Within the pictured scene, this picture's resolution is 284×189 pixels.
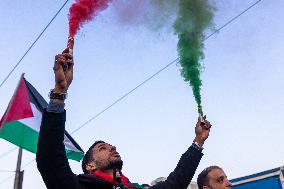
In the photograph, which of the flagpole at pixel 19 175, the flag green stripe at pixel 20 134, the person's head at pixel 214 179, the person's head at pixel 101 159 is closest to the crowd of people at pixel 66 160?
the person's head at pixel 101 159

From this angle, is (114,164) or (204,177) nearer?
(114,164)

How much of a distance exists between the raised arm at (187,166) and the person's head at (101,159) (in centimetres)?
41

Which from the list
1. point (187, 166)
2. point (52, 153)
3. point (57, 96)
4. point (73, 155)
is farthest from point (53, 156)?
point (73, 155)

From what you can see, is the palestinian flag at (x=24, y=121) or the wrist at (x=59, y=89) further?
the palestinian flag at (x=24, y=121)

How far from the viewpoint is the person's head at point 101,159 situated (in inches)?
124

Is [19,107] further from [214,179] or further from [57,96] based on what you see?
[57,96]

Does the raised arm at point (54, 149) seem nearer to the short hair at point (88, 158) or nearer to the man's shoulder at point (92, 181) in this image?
the man's shoulder at point (92, 181)

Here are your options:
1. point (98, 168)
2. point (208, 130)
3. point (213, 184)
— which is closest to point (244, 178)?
point (213, 184)

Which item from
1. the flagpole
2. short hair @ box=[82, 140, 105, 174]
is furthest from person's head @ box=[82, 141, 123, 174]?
the flagpole

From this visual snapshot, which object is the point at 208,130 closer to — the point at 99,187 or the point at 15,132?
the point at 99,187

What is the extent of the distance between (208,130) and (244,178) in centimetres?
305

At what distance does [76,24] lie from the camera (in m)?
3.03

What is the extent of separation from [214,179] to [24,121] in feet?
13.4

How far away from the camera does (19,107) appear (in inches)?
291
